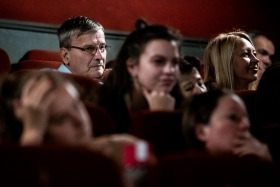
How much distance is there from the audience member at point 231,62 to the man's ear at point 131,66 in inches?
16.2

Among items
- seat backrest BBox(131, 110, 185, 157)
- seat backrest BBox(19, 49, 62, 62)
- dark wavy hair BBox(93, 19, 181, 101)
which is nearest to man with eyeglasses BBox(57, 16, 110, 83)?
seat backrest BBox(19, 49, 62, 62)

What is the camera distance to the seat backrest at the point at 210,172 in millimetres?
594

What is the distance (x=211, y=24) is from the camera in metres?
1.98

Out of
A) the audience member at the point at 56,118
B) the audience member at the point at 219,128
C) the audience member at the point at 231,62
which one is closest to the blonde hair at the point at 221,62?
the audience member at the point at 231,62

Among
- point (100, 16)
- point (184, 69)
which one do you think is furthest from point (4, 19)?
point (184, 69)

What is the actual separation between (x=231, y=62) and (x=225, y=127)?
639 mm

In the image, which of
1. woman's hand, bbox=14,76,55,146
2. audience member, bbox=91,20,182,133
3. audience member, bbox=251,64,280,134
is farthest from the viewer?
audience member, bbox=251,64,280,134

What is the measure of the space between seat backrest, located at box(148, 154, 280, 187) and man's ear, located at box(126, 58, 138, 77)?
38 cm

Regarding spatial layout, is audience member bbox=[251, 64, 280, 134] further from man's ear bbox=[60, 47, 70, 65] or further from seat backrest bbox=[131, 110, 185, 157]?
man's ear bbox=[60, 47, 70, 65]

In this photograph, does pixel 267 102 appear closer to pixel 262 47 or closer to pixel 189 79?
pixel 189 79

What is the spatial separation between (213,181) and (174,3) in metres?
1.35

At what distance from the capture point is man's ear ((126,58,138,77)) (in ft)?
3.26

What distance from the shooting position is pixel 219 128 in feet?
2.62

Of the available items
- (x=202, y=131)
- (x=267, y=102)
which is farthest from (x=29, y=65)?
(x=202, y=131)
